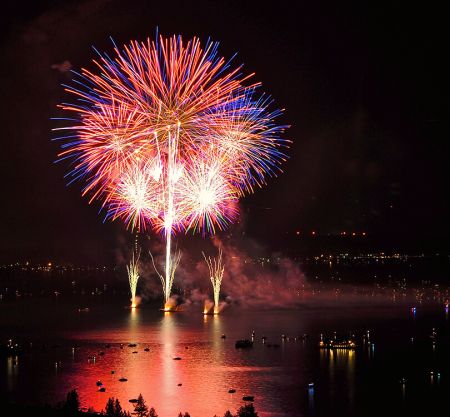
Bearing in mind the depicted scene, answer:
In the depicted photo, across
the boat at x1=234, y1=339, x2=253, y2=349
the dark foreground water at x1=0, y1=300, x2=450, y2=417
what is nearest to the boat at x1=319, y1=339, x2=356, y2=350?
the dark foreground water at x1=0, y1=300, x2=450, y2=417

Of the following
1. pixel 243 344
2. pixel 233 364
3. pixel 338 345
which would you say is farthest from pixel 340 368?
pixel 243 344

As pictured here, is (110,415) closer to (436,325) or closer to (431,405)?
(431,405)

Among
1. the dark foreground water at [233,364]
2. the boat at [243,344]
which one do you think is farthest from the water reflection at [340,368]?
the boat at [243,344]

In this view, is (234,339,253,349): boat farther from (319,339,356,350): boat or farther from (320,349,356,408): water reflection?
(320,349,356,408): water reflection

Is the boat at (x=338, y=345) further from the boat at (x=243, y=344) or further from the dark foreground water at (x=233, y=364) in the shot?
the boat at (x=243, y=344)

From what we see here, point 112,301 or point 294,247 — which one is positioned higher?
point 294,247

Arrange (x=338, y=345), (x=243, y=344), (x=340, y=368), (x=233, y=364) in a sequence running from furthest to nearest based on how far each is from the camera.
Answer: (x=243, y=344) < (x=338, y=345) < (x=233, y=364) < (x=340, y=368)

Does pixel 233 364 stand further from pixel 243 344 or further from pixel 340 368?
pixel 340 368

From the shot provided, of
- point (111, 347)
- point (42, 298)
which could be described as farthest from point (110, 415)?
point (42, 298)
